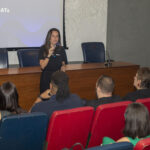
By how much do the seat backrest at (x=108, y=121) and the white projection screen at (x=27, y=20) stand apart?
340 cm

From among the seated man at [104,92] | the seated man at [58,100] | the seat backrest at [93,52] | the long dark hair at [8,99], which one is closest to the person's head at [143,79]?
the seated man at [104,92]

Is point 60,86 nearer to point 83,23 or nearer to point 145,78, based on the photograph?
point 145,78

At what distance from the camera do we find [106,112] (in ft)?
7.25

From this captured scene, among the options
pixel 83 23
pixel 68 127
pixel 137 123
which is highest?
pixel 83 23

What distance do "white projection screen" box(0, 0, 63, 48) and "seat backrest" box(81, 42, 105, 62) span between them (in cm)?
85

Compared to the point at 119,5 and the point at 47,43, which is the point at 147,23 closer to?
the point at 119,5

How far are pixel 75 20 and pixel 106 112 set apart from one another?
13.2 feet

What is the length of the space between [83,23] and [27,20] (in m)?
1.35

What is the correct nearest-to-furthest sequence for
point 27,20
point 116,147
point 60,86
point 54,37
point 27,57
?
1. point 116,147
2. point 60,86
3. point 54,37
4. point 27,57
5. point 27,20

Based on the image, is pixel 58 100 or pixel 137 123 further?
pixel 58 100

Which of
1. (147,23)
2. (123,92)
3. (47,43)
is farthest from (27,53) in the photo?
(147,23)

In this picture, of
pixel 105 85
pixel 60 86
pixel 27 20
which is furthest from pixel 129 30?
pixel 60 86

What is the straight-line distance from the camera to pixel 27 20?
533 cm

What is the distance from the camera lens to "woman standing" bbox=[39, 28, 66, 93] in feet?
12.4
